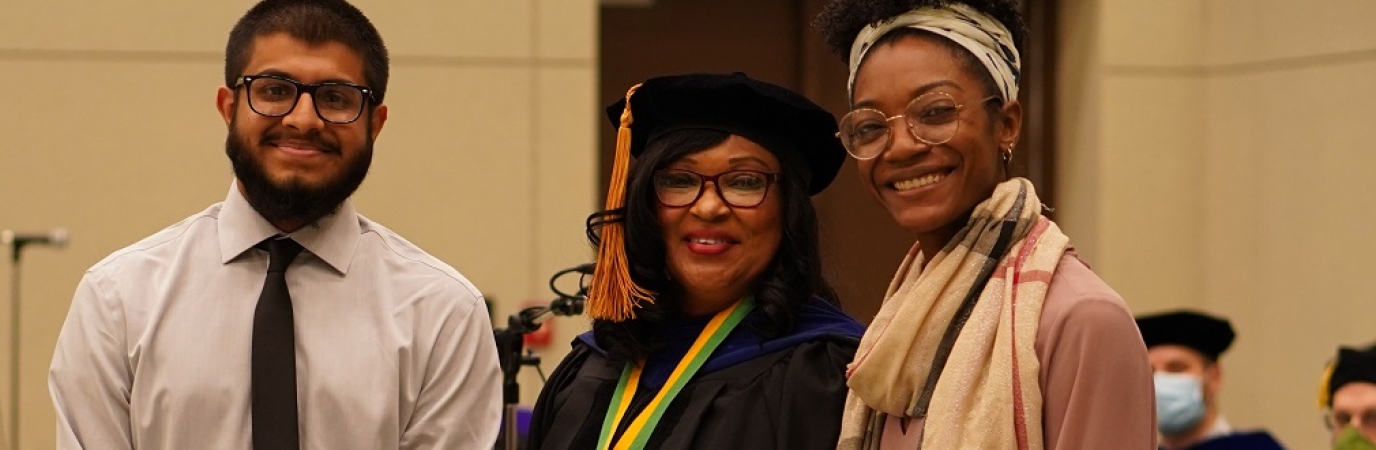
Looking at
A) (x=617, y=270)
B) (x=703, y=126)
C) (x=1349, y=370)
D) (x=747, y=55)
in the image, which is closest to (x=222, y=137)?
(x=747, y=55)

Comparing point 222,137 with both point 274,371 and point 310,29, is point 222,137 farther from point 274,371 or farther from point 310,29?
point 274,371

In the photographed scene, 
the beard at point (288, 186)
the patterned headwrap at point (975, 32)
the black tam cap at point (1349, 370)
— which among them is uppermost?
the patterned headwrap at point (975, 32)

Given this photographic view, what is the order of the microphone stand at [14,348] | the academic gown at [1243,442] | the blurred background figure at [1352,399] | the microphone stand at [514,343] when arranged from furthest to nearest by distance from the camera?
the microphone stand at [14,348], the academic gown at [1243,442], the blurred background figure at [1352,399], the microphone stand at [514,343]

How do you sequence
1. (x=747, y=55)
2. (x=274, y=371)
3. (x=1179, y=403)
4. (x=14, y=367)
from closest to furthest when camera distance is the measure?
(x=274, y=371) < (x=1179, y=403) < (x=14, y=367) < (x=747, y=55)

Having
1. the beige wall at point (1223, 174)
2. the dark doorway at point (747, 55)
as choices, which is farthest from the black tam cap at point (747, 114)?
the beige wall at point (1223, 174)

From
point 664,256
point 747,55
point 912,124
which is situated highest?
point 747,55

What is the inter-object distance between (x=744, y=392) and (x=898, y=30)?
25.9 inches

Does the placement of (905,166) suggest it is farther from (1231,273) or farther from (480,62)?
(1231,273)

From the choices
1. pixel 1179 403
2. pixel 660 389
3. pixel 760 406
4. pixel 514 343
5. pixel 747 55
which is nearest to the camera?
pixel 760 406

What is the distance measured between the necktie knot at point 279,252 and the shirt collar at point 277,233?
1cm

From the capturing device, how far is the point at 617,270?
2789mm

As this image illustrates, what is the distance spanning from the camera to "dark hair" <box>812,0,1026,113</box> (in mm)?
2275

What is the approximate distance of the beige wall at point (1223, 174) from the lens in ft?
20.1

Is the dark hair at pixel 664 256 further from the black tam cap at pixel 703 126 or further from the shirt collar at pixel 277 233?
the shirt collar at pixel 277 233
